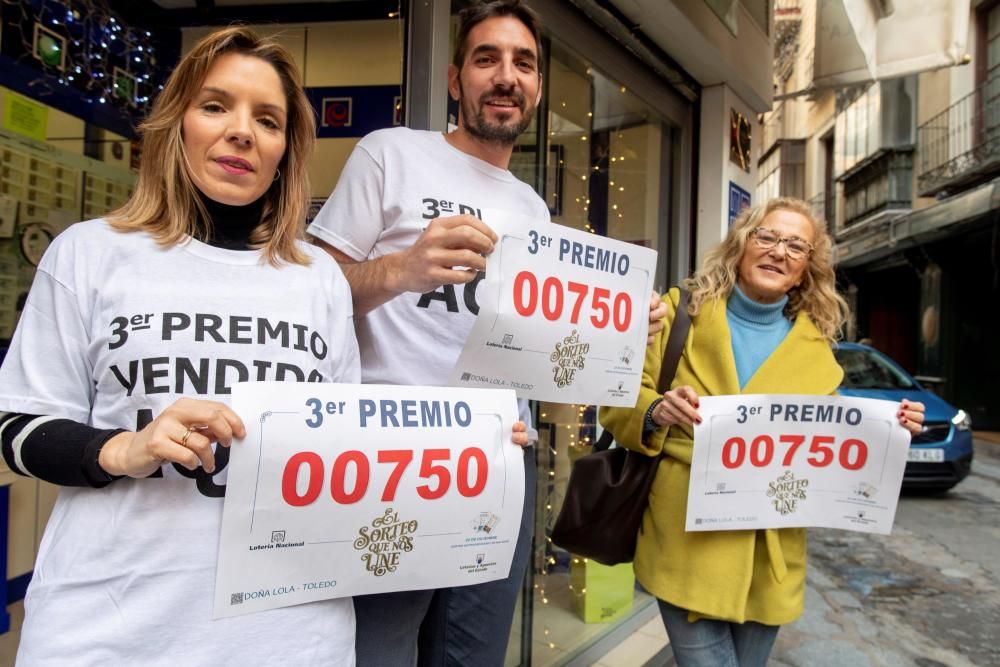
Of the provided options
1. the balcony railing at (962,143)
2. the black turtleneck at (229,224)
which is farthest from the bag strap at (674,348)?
the balcony railing at (962,143)

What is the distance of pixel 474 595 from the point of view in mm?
1675

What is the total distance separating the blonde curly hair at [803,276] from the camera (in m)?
A: 2.11

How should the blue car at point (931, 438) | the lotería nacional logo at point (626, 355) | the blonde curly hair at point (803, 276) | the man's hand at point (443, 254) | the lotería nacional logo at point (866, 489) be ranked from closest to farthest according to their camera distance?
1. the man's hand at point (443, 254)
2. the lotería nacional logo at point (626, 355)
3. the lotería nacional logo at point (866, 489)
4. the blonde curly hair at point (803, 276)
5. the blue car at point (931, 438)

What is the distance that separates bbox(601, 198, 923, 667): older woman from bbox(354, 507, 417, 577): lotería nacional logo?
35.5 inches

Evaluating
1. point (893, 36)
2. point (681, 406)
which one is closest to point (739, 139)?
point (893, 36)

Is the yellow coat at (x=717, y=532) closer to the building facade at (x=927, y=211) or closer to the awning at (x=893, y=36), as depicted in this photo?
the awning at (x=893, y=36)

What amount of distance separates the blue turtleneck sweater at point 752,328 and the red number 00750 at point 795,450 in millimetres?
215

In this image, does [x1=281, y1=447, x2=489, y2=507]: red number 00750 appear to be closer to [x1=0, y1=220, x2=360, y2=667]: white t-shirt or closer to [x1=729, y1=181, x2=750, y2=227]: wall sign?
[x1=0, y1=220, x2=360, y2=667]: white t-shirt

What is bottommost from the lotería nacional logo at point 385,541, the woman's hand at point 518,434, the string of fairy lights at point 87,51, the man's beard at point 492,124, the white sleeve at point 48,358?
the lotería nacional logo at point 385,541

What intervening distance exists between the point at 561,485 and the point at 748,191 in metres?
2.70

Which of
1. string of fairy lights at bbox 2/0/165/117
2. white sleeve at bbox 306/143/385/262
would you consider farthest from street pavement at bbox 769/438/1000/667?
string of fairy lights at bbox 2/0/165/117

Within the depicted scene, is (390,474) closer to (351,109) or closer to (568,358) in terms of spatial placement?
(568,358)

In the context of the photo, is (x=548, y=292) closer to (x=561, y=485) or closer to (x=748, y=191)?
(x=561, y=485)

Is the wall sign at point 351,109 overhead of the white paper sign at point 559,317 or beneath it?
overhead
